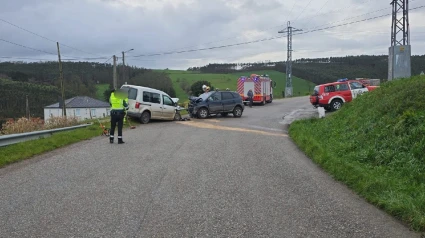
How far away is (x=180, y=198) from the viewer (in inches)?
264

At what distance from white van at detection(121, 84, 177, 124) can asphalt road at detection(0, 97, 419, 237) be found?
35.5 ft

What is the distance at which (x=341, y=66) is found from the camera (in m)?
68.4

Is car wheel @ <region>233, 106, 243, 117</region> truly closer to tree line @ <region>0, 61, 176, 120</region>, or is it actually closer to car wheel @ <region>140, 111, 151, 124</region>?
car wheel @ <region>140, 111, 151, 124</region>

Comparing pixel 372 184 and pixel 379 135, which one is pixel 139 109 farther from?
pixel 372 184

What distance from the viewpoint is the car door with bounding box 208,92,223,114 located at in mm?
26188

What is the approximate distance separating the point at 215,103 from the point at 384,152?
17.4 metres

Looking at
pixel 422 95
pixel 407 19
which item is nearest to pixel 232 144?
pixel 422 95

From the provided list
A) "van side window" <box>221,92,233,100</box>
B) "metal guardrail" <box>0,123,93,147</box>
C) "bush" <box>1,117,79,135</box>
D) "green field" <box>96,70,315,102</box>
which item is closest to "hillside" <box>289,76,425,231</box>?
"metal guardrail" <box>0,123,93,147</box>

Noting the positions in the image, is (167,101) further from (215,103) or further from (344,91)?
(344,91)

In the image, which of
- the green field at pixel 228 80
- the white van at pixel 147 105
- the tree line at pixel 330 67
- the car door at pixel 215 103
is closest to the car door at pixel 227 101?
the car door at pixel 215 103

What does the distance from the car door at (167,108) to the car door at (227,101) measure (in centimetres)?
372

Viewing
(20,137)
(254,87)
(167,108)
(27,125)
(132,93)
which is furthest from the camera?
(254,87)

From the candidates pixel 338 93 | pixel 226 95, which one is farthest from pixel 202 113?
pixel 338 93

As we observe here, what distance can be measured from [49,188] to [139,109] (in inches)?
600
